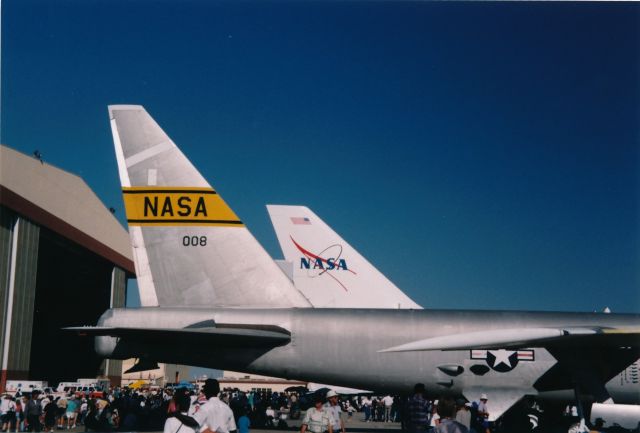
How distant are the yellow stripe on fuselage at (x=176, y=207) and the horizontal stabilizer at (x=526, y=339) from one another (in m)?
A: 4.42

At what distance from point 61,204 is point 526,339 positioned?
2851cm

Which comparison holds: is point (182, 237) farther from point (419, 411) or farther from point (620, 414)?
point (620, 414)

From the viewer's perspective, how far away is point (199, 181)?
1434 centimetres

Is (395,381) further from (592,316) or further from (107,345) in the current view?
(107,345)

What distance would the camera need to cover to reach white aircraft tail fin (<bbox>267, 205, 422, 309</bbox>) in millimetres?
21406

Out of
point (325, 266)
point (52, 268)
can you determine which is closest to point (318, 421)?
point (325, 266)

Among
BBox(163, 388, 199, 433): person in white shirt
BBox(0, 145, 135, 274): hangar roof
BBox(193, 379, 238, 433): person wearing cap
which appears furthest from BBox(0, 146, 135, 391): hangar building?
BBox(163, 388, 199, 433): person in white shirt

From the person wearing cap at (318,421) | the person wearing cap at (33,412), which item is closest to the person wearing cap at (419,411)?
the person wearing cap at (318,421)

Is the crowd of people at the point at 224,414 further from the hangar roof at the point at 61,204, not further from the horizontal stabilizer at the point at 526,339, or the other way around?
the hangar roof at the point at 61,204

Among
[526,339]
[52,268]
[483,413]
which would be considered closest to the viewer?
[526,339]

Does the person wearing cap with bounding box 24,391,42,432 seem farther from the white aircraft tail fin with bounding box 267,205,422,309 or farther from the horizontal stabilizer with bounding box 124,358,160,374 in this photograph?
the white aircraft tail fin with bounding box 267,205,422,309

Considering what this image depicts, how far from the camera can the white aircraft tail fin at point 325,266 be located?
2141 centimetres

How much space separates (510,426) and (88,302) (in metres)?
34.0

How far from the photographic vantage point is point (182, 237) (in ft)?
46.6
